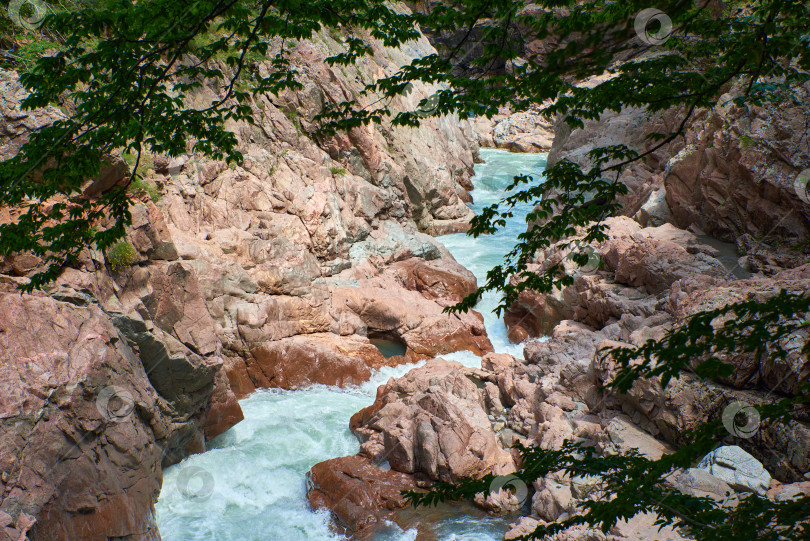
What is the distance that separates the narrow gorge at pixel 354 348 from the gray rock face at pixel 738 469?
0.07ft

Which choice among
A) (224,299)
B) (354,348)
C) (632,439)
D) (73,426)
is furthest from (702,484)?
(224,299)

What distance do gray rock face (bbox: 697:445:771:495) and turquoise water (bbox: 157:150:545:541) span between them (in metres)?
2.84

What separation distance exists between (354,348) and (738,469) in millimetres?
8407

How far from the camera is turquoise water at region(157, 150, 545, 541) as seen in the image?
7.38 meters

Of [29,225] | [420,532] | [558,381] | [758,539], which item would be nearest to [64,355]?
[29,225]

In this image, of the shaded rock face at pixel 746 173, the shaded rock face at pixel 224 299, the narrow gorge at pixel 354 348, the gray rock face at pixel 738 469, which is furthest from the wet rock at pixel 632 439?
the shaded rock face at pixel 224 299

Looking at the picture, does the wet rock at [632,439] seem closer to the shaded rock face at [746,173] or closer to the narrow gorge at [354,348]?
the narrow gorge at [354,348]

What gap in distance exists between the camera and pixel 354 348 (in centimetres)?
1262

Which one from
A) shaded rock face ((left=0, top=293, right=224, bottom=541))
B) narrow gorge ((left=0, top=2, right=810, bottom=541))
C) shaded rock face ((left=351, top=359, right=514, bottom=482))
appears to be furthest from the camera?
shaded rock face ((left=351, top=359, right=514, bottom=482))

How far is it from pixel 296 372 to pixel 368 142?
30.5ft

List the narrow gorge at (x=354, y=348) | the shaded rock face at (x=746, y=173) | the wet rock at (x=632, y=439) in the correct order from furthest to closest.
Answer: the shaded rock face at (x=746, y=173) → the wet rock at (x=632, y=439) → the narrow gorge at (x=354, y=348)

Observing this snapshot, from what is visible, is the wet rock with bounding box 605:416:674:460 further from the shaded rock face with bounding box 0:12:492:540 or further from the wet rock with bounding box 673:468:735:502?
the shaded rock face with bounding box 0:12:492:540

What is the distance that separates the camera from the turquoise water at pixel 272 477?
7383mm

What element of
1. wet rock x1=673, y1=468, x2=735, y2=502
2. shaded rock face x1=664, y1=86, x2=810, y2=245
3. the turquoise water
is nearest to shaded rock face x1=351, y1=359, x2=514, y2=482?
the turquoise water
